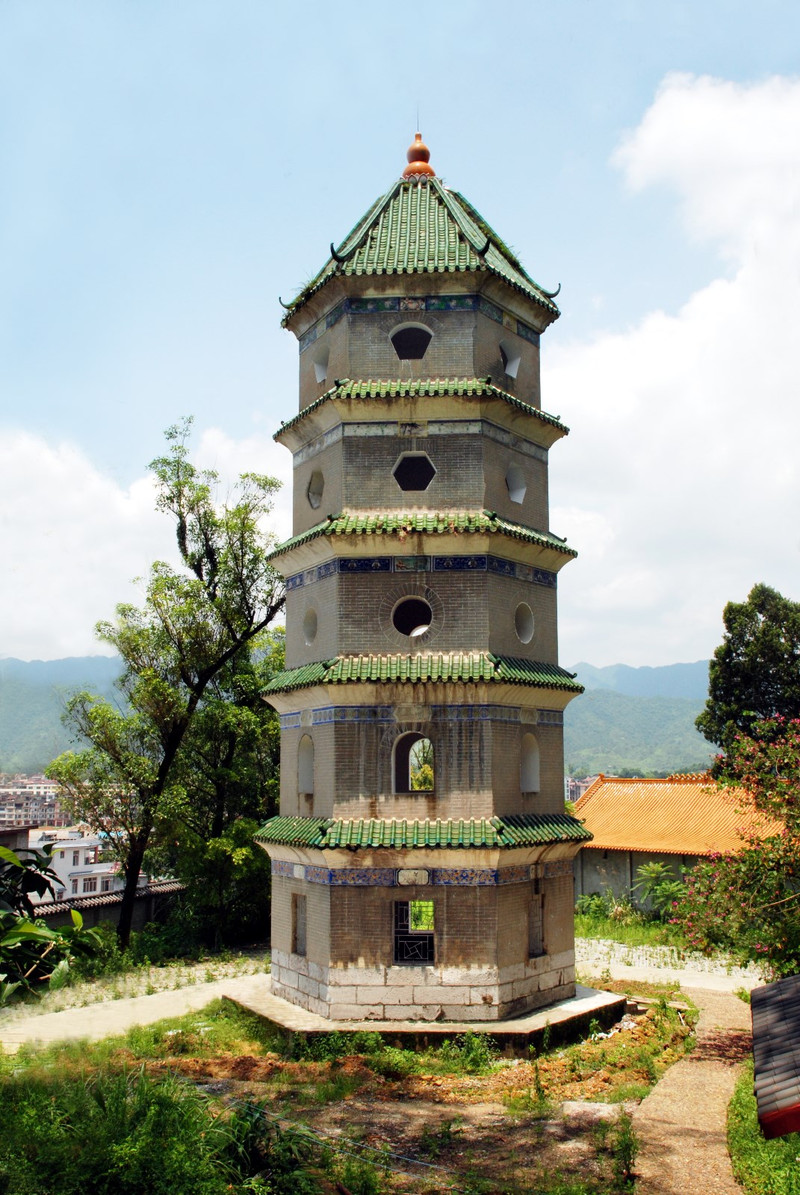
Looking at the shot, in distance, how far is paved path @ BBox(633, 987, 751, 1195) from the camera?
1021cm

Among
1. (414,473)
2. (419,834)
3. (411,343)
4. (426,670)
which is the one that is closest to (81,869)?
(414,473)

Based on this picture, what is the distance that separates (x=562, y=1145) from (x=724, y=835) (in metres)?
20.4

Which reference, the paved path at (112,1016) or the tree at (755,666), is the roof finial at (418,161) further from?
the tree at (755,666)

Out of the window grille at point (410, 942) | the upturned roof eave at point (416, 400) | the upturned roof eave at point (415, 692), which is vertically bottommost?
the window grille at point (410, 942)

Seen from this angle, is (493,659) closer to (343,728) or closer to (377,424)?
(343,728)

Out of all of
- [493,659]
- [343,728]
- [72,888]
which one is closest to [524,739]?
[493,659]

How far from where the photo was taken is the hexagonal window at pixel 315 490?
1870 centimetres

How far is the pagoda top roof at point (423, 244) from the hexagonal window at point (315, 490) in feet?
11.3

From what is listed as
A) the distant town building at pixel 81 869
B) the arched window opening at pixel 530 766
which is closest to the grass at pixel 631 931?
the arched window opening at pixel 530 766

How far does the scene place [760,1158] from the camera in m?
10.4

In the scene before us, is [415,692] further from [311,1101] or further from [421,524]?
[311,1101]

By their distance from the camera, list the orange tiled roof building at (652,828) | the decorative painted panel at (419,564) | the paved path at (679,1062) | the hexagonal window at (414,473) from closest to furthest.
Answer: the paved path at (679,1062) → the decorative painted panel at (419,564) → the hexagonal window at (414,473) → the orange tiled roof building at (652,828)

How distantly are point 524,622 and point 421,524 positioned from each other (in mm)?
2926

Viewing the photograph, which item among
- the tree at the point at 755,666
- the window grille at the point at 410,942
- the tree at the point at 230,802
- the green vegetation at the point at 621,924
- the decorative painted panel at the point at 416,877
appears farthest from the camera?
the tree at the point at 755,666
